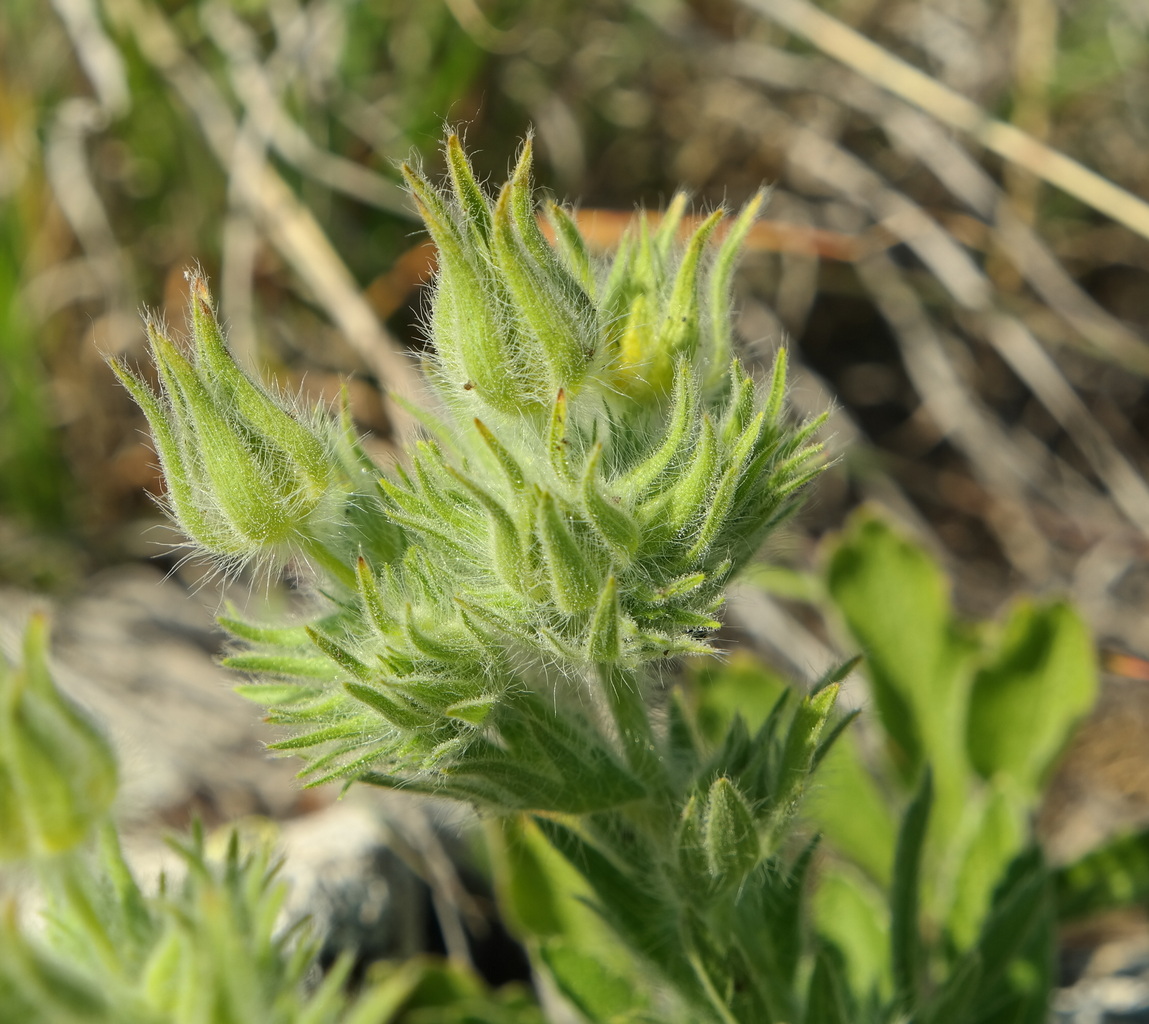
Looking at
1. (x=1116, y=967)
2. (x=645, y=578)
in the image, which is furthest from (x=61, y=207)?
(x=1116, y=967)

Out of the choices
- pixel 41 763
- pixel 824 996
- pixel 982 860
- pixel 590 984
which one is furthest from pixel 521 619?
pixel 982 860

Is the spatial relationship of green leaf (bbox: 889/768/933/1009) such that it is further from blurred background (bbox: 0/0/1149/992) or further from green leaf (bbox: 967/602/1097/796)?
blurred background (bbox: 0/0/1149/992)

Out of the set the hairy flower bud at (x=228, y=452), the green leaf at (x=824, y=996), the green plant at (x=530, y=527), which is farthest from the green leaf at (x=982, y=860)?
the hairy flower bud at (x=228, y=452)

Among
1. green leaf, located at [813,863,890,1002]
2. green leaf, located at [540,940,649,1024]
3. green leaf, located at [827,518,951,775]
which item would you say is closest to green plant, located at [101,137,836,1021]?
green leaf, located at [540,940,649,1024]

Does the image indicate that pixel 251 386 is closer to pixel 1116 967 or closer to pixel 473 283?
pixel 473 283

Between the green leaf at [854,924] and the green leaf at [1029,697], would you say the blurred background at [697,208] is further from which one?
the green leaf at [854,924]
